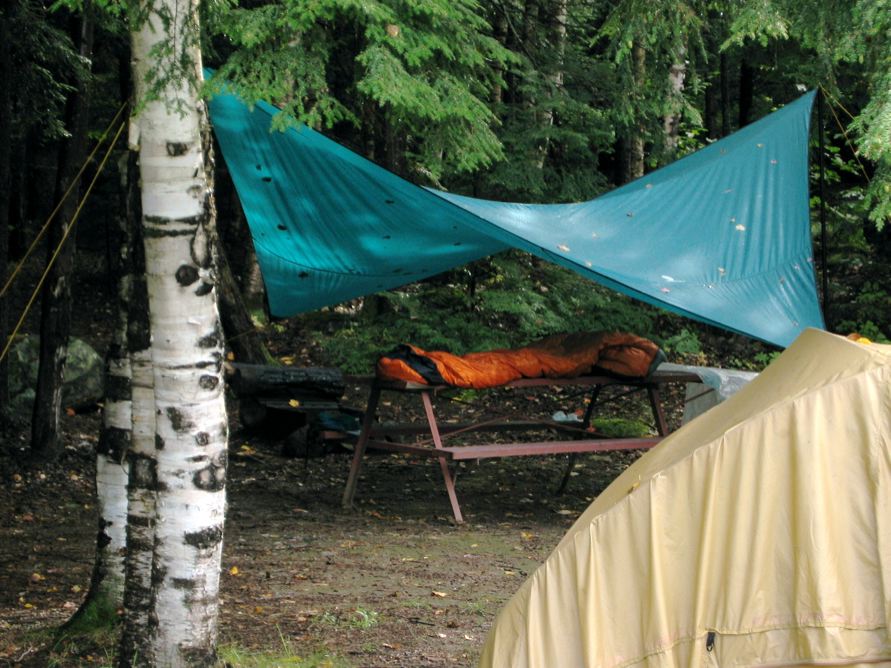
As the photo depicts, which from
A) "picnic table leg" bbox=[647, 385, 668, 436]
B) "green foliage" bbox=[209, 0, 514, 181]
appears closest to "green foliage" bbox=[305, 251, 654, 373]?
"picnic table leg" bbox=[647, 385, 668, 436]

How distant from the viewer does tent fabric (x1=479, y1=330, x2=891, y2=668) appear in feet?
9.67

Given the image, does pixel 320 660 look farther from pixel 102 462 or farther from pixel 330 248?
pixel 330 248

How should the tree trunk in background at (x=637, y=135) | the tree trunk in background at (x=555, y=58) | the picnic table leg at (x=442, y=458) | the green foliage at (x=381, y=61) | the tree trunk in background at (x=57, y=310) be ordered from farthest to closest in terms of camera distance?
the tree trunk in background at (x=555, y=58) < the tree trunk in background at (x=637, y=135) < the tree trunk in background at (x=57, y=310) < the picnic table leg at (x=442, y=458) < the green foliage at (x=381, y=61)

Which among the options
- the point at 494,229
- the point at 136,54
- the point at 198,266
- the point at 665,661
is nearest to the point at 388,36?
the point at 494,229

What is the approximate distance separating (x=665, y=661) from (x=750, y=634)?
0.26 metres

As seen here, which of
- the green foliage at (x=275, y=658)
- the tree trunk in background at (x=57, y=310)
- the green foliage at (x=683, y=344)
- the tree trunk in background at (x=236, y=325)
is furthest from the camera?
the green foliage at (x=683, y=344)

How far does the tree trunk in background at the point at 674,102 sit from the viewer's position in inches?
380

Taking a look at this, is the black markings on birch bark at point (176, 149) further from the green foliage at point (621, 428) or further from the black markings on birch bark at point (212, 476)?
the green foliage at point (621, 428)

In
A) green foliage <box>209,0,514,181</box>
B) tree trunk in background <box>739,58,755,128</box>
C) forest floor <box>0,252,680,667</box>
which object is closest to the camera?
forest floor <box>0,252,680,667</box>

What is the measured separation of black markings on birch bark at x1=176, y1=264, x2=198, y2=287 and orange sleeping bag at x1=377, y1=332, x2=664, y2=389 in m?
3.20

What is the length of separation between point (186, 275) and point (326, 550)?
2732 mm

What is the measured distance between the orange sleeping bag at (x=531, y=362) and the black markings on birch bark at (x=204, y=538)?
3137mm

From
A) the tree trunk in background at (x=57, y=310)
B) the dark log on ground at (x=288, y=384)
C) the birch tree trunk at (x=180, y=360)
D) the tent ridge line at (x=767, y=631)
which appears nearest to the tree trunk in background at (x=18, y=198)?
the tree trunk in background at (x=57, y=310)

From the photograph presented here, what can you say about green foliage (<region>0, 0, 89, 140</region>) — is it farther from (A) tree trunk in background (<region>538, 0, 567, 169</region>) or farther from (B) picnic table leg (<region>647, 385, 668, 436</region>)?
(B) picnic table leg (<region>647, 385, 668, 436</region>)
